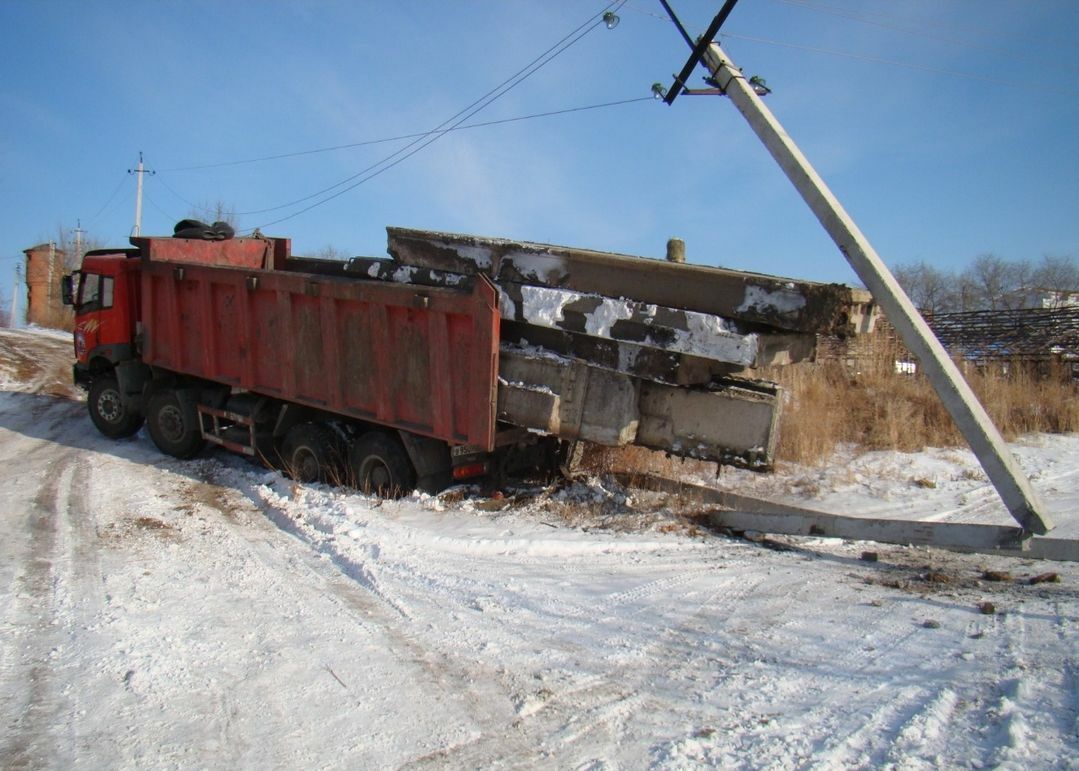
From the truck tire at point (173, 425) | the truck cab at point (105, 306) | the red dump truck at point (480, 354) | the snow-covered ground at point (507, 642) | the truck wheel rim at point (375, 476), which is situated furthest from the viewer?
the truck cab at point (105, 306)

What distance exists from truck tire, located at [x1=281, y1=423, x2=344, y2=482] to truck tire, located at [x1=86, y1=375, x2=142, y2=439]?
3.79 meters

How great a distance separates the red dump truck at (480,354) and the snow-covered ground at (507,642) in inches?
30.2

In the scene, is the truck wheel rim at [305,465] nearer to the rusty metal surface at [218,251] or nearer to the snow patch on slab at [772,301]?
the rusty metal surface at [218,251]

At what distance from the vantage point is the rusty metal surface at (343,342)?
664 centimetres

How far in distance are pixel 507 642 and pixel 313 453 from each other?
4684 mm

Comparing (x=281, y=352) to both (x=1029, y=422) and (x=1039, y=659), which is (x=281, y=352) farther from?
(x=1029, y=422)

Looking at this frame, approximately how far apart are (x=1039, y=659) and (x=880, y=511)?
162 inches

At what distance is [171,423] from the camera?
10.1 m

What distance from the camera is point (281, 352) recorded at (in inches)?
326

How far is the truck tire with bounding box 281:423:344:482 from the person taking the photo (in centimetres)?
820

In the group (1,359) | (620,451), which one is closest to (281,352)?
(620,451)

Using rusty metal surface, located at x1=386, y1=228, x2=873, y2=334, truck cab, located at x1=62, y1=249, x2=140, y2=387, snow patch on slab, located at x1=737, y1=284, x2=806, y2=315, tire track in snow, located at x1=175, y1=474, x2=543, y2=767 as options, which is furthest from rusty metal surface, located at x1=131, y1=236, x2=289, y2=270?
snow patch on slab, located at x1=737, y1=284, x2=806, y2=315

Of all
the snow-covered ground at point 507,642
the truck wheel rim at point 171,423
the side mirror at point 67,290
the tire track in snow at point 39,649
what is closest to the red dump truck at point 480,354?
the truck wheel rim at point 171,423

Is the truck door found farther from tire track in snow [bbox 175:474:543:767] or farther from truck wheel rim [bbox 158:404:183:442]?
tire track in snow [bbox 175:474:543:767]
